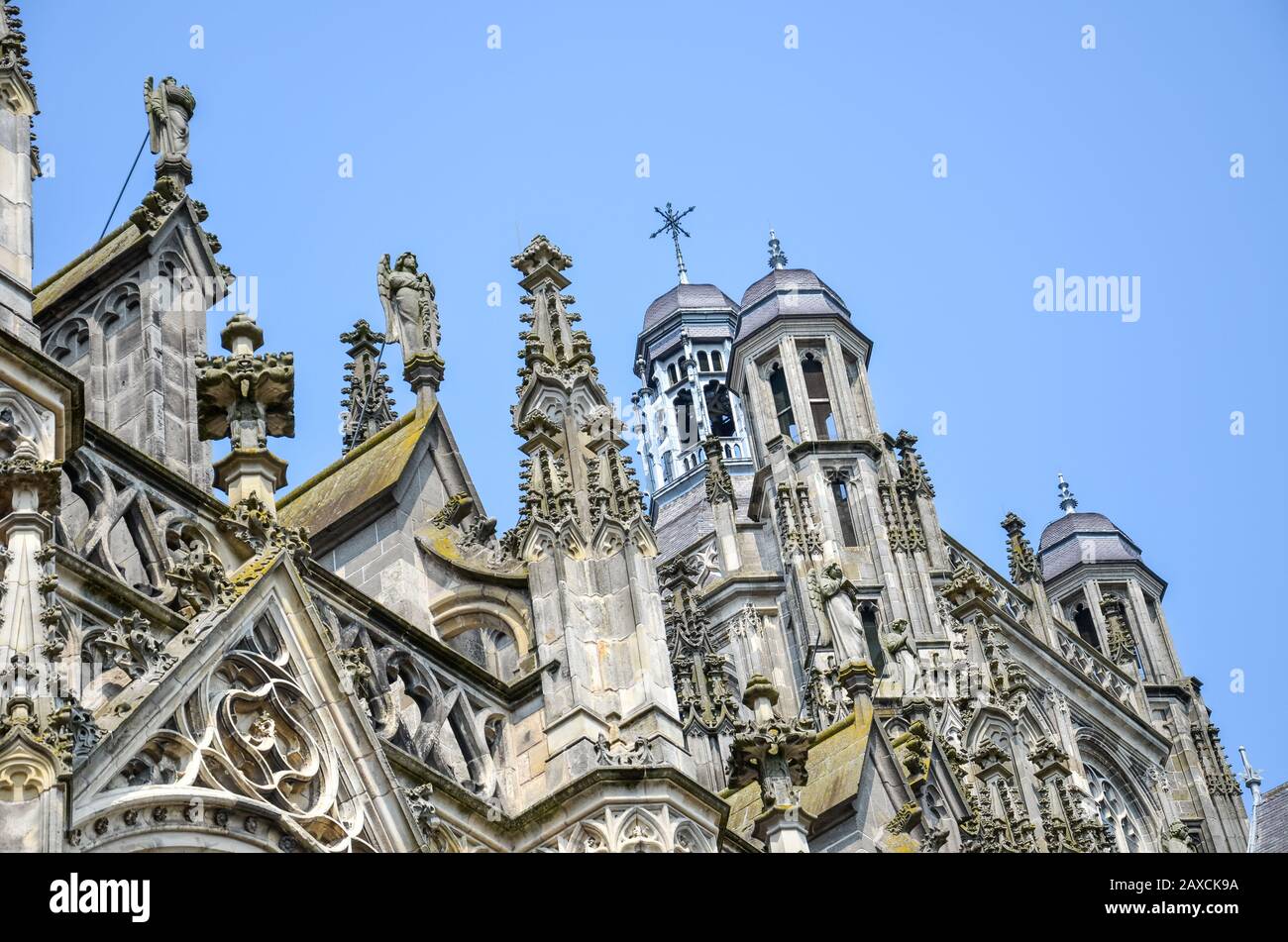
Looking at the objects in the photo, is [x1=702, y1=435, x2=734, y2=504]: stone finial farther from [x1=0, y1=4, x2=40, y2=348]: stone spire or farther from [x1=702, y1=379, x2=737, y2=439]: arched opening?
[x1=0, y1=4, x2=40, y2=348]: stone spire

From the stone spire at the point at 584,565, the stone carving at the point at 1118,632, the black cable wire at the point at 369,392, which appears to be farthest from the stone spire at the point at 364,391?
the stone carving at the point at 1118,632

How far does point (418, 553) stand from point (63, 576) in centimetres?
572

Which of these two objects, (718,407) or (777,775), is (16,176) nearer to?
(777,775)

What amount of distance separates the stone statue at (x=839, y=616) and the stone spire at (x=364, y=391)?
4.64 metres

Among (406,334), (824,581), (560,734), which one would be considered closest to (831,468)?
(824,581)

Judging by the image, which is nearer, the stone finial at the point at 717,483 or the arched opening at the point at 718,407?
the stone finial at the point at 717,483

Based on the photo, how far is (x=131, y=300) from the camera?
2116 cm

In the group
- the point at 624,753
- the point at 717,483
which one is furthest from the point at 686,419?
the point at 624,753

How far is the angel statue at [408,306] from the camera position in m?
23.9

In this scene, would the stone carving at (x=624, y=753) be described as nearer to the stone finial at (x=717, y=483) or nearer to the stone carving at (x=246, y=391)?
the stone carving at (x=246, y=391)

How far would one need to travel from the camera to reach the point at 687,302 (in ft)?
196

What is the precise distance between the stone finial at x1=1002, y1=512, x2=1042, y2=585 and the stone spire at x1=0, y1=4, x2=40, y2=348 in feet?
102

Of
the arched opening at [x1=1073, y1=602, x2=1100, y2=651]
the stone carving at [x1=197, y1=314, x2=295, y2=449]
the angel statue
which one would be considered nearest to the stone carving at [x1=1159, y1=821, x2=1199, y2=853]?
the arched opening at [x1=1073, y1=602, x2=1100, y2=651]
